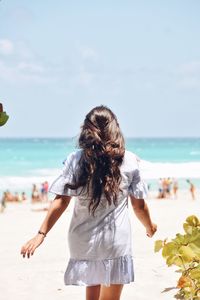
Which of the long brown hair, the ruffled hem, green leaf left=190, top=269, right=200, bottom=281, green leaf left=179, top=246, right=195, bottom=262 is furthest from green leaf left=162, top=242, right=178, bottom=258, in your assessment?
the ruffled hem

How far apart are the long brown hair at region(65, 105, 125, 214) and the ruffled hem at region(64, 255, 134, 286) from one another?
0.33 meters

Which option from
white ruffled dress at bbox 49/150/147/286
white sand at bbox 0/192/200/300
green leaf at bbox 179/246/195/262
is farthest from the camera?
white sand at bbox 0/192/200/300

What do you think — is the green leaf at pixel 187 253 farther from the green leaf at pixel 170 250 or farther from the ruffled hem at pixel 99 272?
the ruffled hem at pixel 99 272

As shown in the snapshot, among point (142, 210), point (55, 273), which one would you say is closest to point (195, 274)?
point (142, 210)

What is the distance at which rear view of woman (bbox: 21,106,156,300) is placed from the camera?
3.34 meters

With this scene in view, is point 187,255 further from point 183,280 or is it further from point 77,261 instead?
point 77,261

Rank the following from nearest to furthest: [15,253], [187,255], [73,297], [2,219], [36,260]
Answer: [187,255], [73,297], [36,260], [15,253], [2,219]

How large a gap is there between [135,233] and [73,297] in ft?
21.7

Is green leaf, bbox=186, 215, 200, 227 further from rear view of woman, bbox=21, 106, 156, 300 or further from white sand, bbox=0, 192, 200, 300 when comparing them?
white sand, bbox=0, 192, 200, 300

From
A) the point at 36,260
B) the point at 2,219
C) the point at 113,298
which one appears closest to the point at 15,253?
the point at 36,260

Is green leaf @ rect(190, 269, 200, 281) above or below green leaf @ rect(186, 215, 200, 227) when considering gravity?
below

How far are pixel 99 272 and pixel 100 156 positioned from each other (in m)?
0.69

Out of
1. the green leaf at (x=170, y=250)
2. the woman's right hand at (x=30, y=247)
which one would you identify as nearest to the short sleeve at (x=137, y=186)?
the woman's right hand at (x=30, y=247)

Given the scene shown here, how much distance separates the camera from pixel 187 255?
2096 mm
